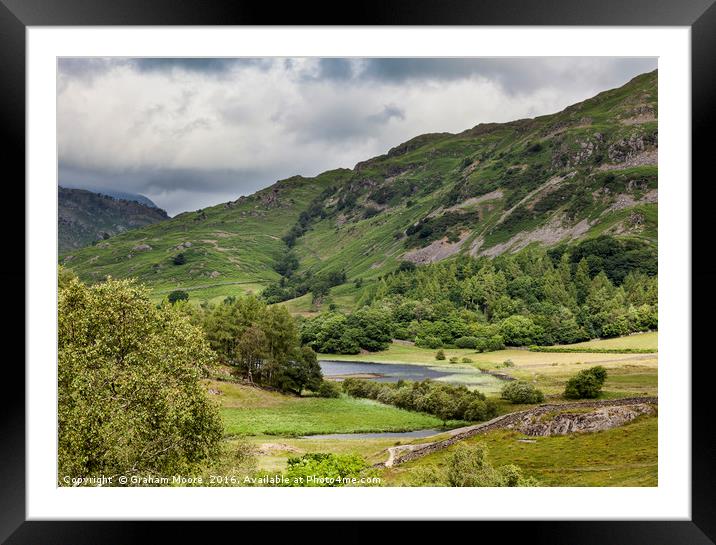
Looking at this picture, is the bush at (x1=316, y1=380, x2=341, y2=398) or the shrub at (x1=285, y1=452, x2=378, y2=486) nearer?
the shrub at (x1=285, y1=452, x2=378, y2=486)

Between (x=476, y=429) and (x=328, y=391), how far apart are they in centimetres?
249

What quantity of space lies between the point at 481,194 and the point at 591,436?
4457mm

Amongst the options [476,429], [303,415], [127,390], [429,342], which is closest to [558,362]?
[476,429]

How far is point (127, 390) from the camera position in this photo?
6344mm

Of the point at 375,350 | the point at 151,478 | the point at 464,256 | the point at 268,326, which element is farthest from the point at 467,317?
the point at 151,478

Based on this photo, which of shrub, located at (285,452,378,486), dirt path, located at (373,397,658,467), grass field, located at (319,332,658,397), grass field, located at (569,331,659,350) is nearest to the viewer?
shrub, located at (285,452,378,486)

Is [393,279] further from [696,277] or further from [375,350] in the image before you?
[696,277]

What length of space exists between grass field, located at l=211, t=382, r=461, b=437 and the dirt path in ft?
0.78

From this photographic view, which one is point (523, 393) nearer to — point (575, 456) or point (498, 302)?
point (575, 456)

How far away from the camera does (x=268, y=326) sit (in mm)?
8328

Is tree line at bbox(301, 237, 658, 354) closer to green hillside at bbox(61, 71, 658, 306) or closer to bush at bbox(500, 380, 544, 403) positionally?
green hillside at bbox(61, 71, 658, 306)

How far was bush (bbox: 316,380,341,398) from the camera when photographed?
8344 mm

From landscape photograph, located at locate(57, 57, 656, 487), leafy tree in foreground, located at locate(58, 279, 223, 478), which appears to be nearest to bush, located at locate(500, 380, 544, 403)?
landscape photograph, located at locate(57, 57, 656, 487)
